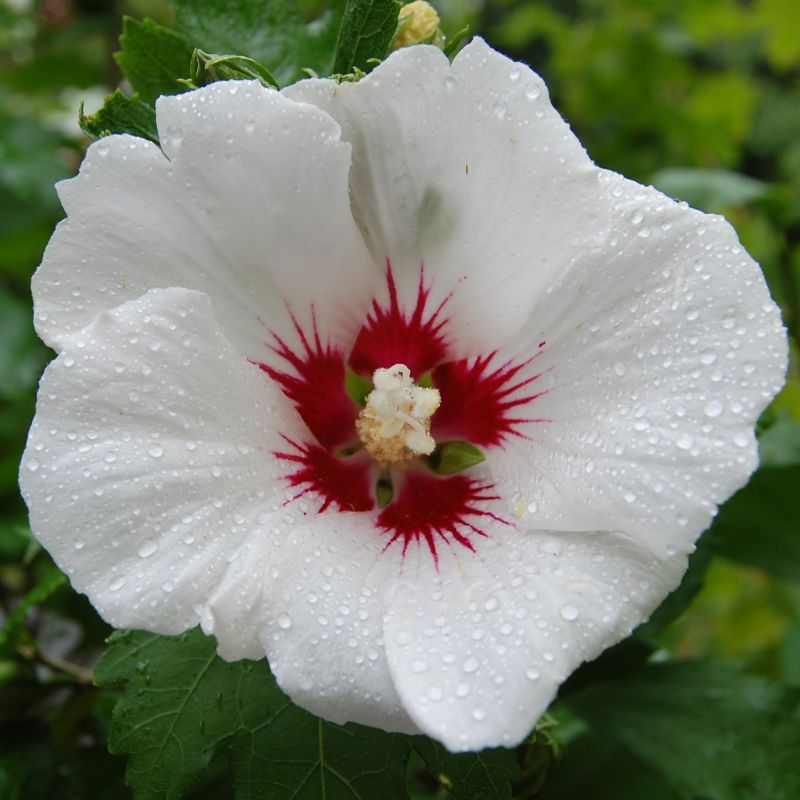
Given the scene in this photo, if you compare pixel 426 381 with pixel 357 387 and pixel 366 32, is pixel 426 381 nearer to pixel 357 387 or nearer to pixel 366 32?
pixel 357 387

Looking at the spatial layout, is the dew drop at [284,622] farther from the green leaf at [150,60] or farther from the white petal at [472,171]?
the green leaf at [150,60]

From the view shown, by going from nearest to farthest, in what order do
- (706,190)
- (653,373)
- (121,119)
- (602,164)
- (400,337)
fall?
(653,373) < (121,119) < (400,337) < (706,190) < (602,164)

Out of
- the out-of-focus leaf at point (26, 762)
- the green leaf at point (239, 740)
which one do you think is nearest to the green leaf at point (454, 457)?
the green leaf at point (239, 740)

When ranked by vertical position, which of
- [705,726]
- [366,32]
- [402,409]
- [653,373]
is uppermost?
[366,32]

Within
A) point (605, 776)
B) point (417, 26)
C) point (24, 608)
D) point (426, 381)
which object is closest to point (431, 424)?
point (426, 381)

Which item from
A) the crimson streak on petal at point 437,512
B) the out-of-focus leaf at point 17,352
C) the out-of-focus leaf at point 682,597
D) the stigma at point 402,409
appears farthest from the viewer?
the out-of-focus leaf at point 17,352

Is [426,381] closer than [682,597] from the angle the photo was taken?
Yes
